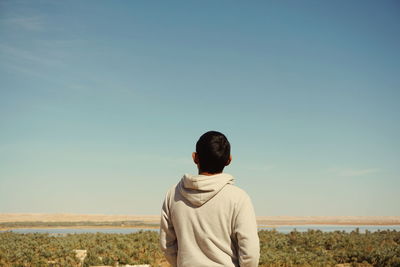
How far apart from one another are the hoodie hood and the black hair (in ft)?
0.33

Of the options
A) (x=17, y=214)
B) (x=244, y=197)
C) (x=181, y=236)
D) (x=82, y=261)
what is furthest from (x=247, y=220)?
(x=17, y=214)

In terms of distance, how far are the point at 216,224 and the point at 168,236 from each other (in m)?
0.52

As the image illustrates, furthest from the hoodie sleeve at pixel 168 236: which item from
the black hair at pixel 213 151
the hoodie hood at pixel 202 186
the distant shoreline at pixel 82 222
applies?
the distant shoreline at pixel 82 222

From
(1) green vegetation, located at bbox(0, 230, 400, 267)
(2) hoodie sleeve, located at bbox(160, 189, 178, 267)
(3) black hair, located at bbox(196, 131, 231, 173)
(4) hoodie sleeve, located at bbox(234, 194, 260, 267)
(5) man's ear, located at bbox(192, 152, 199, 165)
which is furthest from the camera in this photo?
(1) green vegetation, located at bbox(0, 230, 400, 267)

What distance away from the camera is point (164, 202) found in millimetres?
3049

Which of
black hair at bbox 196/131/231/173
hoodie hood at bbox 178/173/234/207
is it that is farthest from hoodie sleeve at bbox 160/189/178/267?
black hair at bbox 196/131/231/173

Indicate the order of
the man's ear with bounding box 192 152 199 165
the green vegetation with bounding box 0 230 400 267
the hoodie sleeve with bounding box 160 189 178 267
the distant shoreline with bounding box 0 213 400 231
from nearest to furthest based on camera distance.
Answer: the man's ear with bounding box 192 152 199 165
the hoodie sleeve with bounding box 160 189 178 267
the green vegetation with bounding box 0 230 400 267
the distant shoreline with bounding box 0 213 400 231

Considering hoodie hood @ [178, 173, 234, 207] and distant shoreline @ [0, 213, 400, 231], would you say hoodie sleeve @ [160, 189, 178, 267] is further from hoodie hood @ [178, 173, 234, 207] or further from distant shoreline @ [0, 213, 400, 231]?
distant shoreline @ [0, 213, 400, 231]

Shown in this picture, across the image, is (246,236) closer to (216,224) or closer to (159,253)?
(216,224)

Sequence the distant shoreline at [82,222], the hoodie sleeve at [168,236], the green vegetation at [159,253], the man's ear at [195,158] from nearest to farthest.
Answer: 1. the man's ear at [195,158]
2. the hoodie sleeve at [168,236]
3. the green vegetation at [159,253]
4. the distant shoreline at [82,222]

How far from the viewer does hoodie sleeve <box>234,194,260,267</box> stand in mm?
2615

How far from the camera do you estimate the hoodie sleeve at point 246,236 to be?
103 inches

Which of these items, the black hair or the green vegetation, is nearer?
the black hair

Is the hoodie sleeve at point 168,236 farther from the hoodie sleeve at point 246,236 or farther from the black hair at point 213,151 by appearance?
the hoodie sleeve at point 246,236
